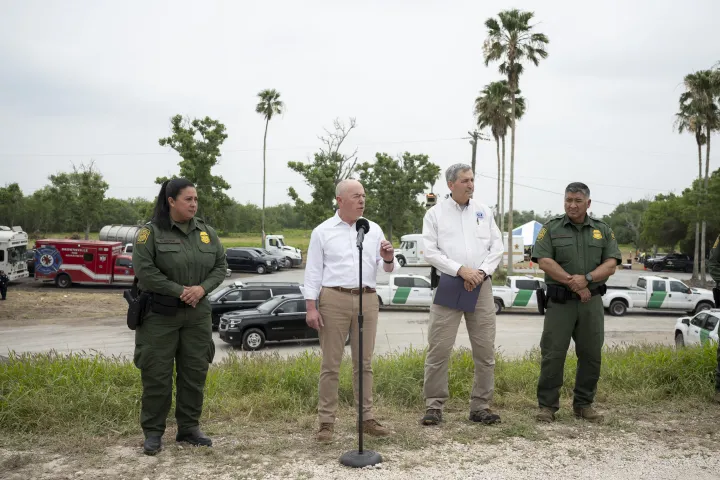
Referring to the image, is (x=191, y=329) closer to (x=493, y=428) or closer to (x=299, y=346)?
(x=493, y=428)

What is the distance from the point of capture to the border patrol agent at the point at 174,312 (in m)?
4.18

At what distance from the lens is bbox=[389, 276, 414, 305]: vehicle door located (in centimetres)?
2325

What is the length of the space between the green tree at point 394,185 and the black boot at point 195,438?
4876cm

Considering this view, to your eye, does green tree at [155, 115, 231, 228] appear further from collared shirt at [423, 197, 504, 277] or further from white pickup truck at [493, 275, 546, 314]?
collared shirt at [423, 197, 504, 277]

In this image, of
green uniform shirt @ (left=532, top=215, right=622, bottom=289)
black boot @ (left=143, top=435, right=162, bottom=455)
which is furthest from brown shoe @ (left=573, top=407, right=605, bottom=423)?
black boot @ (left=143, top=435, right=162, bottom=455)

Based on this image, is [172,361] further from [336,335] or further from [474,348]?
[474,348]

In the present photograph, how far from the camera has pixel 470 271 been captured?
4703 millimetres

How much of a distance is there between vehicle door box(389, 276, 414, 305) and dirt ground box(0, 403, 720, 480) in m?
18.3

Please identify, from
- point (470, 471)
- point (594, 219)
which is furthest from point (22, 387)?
point (594, 219)

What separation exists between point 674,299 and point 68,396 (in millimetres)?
23783

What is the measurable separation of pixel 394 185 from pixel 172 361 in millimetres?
50110

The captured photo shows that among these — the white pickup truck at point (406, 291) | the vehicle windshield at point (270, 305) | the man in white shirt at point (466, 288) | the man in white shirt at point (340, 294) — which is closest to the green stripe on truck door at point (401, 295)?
the white pickup truck at point (406, 291)

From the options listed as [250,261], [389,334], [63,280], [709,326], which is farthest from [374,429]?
[250,261]

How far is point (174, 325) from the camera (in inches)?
167
